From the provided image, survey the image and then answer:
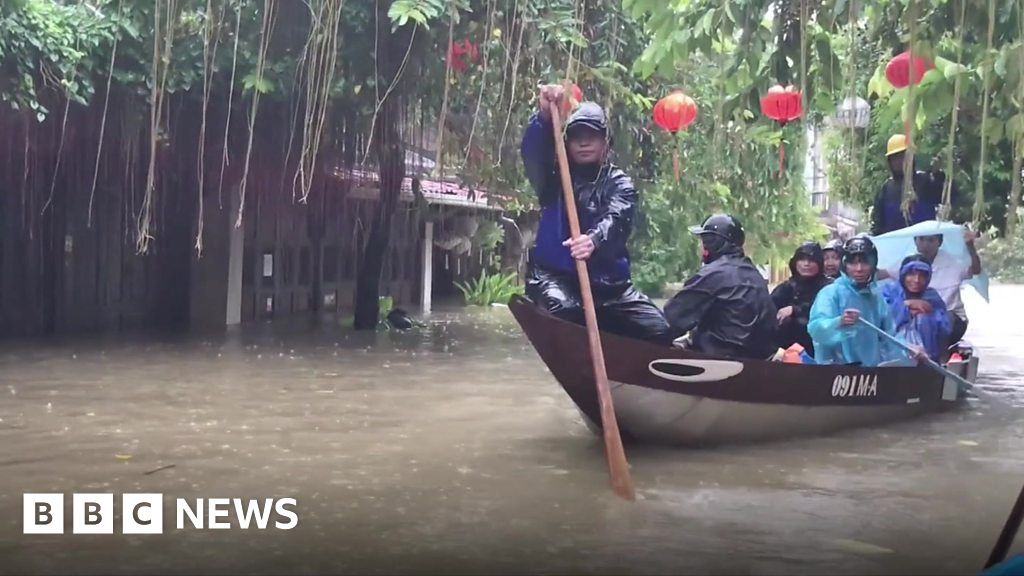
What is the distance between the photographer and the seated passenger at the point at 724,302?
23.2ft

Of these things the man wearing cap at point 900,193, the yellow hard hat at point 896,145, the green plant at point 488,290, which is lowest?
the green plant at point 488,290

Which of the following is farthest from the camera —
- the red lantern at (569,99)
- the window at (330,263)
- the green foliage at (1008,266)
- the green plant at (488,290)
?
the green foliage at (1008,266)

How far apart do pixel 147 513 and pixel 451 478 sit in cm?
162

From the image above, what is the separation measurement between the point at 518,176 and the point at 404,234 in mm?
6047

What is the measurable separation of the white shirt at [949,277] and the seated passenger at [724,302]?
2.72 metres

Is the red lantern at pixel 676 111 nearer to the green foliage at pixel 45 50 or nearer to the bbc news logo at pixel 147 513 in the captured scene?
the green foliage at pixel 45 50

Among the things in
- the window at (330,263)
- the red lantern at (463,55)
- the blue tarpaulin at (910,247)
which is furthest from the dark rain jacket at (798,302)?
the window at (330,263)

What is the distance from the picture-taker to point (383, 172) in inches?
501

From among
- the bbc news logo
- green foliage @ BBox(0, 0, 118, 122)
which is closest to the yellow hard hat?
the bbc news logo

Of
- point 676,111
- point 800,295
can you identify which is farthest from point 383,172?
point 800,295

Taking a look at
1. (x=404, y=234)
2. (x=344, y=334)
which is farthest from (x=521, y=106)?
(x=404, y=234)

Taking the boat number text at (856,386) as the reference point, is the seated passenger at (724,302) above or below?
above

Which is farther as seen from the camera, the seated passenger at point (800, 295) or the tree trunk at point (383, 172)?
the tree trunk at point (383, 172)

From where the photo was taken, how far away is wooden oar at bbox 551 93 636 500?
5.71m
